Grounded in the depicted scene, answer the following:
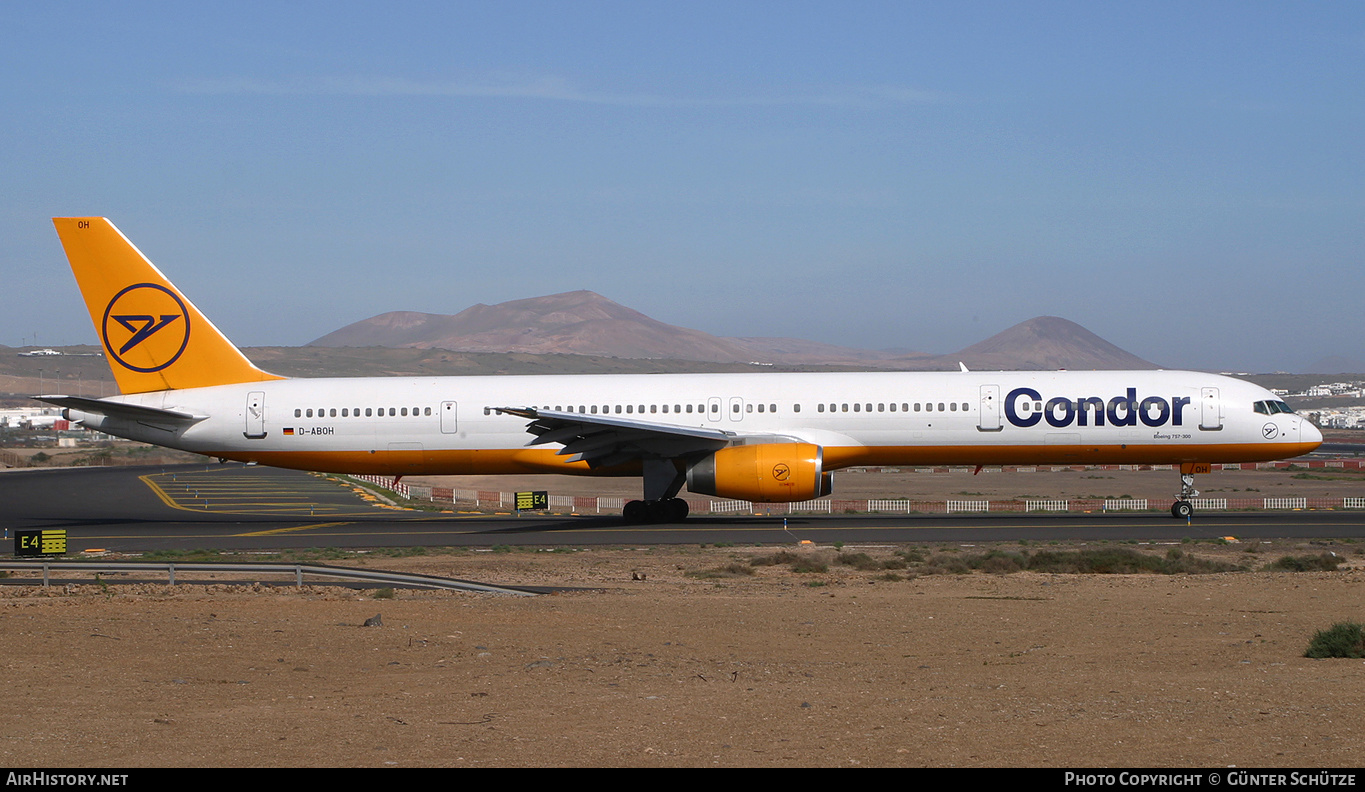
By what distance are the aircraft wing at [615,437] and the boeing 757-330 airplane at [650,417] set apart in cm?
7

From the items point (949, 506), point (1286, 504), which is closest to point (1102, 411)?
point (949, 506)

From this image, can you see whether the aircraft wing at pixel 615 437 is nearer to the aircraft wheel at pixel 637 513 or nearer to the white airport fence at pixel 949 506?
the aircraft wheel at pixel 637 513

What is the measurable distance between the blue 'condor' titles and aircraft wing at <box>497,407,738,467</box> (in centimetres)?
812

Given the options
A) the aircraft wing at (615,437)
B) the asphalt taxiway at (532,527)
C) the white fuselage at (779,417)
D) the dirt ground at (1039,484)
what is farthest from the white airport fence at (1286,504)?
the aircraft wing at (615,437)

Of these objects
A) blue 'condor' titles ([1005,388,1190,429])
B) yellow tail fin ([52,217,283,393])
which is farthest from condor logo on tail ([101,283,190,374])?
blue 'condor' titles ([1005,388,1190,429])

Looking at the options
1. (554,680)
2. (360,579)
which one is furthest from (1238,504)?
(554,680)

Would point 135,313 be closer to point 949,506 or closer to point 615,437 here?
point 615,437

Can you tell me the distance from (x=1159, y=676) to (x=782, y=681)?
3.73 m

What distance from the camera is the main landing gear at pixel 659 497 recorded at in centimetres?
3344

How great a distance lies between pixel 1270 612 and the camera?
16.8m

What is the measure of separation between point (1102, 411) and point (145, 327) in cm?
2768

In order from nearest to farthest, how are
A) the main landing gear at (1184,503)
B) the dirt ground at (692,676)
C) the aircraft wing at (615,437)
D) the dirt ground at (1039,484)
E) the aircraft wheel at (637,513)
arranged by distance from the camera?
the dirt ground at (692,676) → the aircraft wing at (615,437) → the main landing gear at (1184,503) → the aircraft wheel at (637,513) → the dirt ground at (1039,484)

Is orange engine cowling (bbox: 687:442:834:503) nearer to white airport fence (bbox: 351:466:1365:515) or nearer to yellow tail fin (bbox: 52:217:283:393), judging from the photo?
white airport fence (bbox: 351:466:1365:515)

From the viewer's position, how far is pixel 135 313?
3475cm
